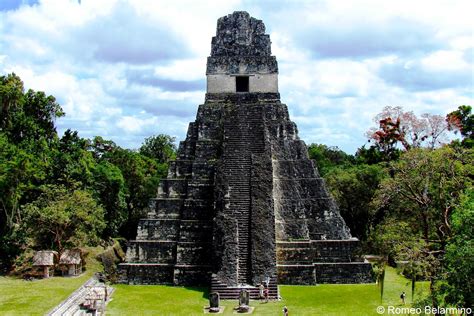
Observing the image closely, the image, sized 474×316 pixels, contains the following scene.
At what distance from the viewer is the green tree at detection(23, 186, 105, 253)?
21266 mm

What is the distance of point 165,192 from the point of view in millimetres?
20875

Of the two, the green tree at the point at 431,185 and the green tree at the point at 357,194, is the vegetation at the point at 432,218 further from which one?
the green tree at the point at 357,194

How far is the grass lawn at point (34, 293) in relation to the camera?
1527 cm

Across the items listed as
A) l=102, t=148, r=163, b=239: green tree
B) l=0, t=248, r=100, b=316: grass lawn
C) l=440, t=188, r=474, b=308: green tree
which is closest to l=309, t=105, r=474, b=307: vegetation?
l=440, t=188, r=474, b=308: green tree

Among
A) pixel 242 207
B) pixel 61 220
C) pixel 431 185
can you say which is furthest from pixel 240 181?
pixel 431 185

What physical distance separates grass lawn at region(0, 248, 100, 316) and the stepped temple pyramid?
2193 mm

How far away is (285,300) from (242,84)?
11.2 m

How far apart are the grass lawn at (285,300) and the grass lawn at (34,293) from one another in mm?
1795

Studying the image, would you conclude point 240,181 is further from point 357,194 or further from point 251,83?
point 357,194

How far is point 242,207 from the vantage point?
19047 mm

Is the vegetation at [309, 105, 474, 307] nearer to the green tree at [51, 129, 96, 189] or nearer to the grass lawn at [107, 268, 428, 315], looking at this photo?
the grass lawn at [107, 268, 428, 315]

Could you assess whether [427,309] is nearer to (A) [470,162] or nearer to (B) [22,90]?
(A) [470,162]

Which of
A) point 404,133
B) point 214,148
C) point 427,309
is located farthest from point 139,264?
point 404,133

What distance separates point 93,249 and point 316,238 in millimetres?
10707
